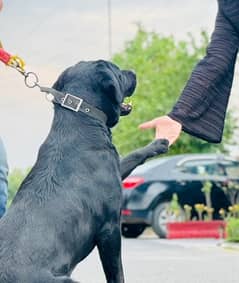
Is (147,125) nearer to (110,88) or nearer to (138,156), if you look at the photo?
(110,88)

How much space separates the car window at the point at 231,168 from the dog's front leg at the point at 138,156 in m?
13.9

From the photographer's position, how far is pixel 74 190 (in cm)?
589

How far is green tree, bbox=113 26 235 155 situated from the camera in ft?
100

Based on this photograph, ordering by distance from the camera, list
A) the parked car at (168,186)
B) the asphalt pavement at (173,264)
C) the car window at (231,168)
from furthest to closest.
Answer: the car window at (231,168) < the parked car at (168,186) < the asphalt pavement at (173,264)

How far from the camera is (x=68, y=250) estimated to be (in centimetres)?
571

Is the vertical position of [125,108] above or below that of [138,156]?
above

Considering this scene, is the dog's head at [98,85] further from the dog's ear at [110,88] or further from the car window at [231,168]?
the car window at [231,168]

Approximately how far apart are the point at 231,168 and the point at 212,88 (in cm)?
1426

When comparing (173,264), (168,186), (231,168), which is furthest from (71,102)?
(231,168)

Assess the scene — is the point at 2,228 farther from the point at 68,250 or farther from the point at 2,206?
the point at 2,206

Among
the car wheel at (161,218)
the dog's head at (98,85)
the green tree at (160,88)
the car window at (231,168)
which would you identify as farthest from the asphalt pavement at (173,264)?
the green tree at (160,88)

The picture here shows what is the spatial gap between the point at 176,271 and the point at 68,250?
6.25 meters

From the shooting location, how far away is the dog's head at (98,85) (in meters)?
6.26

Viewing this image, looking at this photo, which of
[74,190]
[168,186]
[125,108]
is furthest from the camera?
[168,186]
